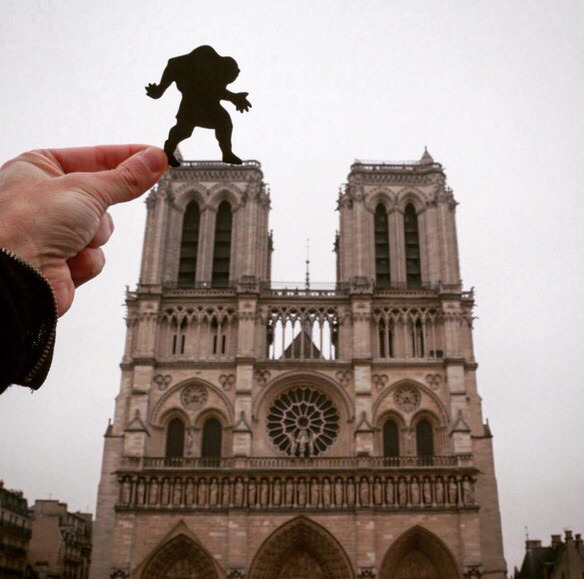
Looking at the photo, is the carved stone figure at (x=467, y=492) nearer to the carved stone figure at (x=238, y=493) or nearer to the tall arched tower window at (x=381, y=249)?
the carved stone figure at (x=238, y=493)

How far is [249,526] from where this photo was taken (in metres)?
29.3

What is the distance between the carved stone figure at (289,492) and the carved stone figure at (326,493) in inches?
50.5

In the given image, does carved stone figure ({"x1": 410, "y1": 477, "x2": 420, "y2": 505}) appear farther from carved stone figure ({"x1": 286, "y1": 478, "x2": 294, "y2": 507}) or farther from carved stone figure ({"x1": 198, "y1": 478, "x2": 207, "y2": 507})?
carved stone figure ({"x1": 198, "y1": 478, "x2": 207, "y2": 507})

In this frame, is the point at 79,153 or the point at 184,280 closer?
the point at 79,153

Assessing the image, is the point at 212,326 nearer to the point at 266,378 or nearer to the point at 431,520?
the point at 266,378

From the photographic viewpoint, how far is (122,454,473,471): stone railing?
98.8ft

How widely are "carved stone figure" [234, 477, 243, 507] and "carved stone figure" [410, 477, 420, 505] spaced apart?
6.99 meters

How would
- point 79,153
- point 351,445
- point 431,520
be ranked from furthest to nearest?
point 351,445 → point 431,520 → point 79,153

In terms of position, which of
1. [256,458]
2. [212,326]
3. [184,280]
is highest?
[184,280]

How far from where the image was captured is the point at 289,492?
30.0 meters

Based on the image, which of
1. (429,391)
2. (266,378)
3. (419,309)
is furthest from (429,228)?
(266,378)

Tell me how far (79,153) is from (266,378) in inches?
1206

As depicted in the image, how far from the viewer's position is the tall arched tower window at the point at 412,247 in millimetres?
35406

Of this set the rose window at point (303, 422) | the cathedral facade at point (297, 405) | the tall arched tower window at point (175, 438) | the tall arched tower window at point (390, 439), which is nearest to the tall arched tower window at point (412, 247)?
the cathedral facade at point (297, 405)
